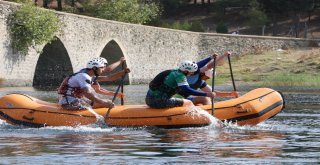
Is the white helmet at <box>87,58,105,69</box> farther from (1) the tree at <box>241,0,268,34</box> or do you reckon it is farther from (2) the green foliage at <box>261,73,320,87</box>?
(1) the tree at <box>241,0,268,34</box>

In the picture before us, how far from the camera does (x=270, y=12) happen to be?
78.1 m

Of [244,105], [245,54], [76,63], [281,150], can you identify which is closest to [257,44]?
[245,54]

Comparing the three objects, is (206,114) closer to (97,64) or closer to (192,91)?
(192,91)

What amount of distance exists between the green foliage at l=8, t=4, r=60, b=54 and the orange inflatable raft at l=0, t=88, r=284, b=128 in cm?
2450

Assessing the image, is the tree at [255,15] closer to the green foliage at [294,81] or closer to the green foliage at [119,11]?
the green foliage at [119,11]

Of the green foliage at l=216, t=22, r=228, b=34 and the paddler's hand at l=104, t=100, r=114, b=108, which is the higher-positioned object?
the green foliage at l=216, t=22, r=228, b=34

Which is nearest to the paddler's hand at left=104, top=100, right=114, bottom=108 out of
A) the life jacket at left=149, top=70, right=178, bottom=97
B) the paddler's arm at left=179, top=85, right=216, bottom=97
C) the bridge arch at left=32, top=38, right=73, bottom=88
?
the life jacket at left=149, top=70, right=178, bottom=97

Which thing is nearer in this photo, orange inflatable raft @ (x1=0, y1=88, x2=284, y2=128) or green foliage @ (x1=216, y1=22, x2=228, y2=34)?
orange inflatable raft @ (x1=0, y1=88, x2=284, y2=128)

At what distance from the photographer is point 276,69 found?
56.5 metres

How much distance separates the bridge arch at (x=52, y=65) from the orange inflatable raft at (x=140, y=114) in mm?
29714

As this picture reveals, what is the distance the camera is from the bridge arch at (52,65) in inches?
1973

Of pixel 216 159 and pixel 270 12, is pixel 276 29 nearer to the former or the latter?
pixel 270 12

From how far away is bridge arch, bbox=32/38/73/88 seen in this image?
50125 millimetres

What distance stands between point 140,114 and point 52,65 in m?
32.0
